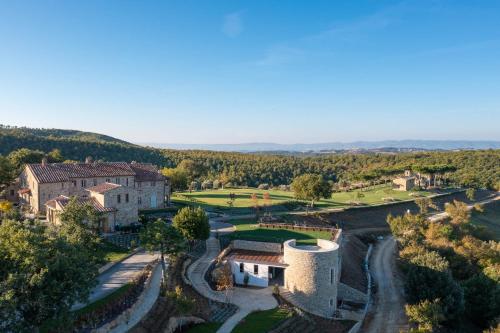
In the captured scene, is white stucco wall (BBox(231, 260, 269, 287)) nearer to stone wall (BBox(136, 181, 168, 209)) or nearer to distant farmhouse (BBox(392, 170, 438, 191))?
stone wall (BBox(136, 181, 168, 209))

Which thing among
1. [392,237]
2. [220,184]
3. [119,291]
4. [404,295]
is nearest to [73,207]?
[119,291]

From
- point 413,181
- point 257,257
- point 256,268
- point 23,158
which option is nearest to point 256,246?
point 257,257

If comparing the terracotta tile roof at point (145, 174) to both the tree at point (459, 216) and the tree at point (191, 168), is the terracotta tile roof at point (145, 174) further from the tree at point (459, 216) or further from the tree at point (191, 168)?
the tree at point (459, 216)

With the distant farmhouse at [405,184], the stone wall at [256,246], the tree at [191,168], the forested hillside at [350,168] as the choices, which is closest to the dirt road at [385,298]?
the stone wall at [256,246]

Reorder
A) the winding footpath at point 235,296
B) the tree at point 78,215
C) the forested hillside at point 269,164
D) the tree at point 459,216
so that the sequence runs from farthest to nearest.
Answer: the forested hillside at point 269,164 → the tree at point 459,216 → the tree at point 78,215 → the winding footpath at point 235,296

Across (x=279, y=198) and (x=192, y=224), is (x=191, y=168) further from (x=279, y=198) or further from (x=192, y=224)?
(x=192, y=224)

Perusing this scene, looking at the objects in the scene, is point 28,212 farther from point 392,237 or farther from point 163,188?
point 392,237
